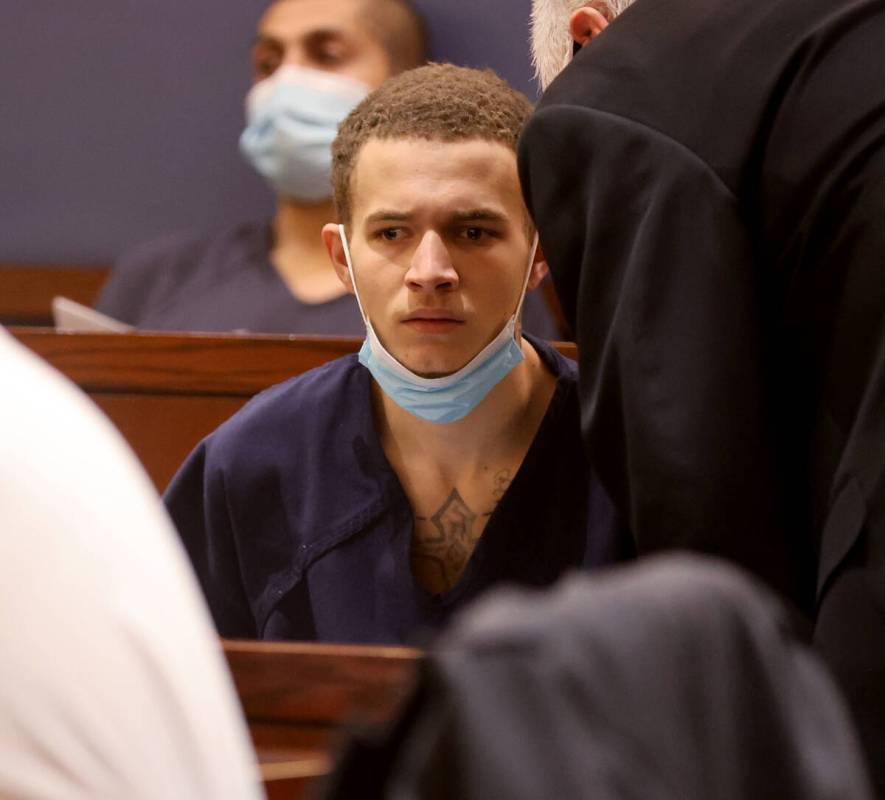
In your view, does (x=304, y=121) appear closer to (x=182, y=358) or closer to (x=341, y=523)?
(x=182, y=358)

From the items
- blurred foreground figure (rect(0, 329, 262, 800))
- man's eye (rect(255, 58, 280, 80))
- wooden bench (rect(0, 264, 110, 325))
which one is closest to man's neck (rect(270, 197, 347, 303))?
man's eye (rect(255, 58, 280, 80))

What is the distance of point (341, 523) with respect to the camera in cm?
192

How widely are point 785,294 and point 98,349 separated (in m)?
1.28

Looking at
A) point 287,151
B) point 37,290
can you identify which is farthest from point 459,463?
point 37,290

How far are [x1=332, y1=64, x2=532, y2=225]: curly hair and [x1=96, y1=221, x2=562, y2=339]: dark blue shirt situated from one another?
1.21 meters

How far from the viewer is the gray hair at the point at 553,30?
6.15 ft

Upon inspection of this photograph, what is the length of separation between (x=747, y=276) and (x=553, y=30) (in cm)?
50

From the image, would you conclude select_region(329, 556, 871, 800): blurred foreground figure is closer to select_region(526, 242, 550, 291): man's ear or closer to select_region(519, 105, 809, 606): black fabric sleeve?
select_region(519, 105, 809, 606): black fabric sleeve

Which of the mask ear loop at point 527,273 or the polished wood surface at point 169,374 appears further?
the polished wood surface at point 169,374

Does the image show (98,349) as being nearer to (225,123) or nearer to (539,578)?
(539,578)

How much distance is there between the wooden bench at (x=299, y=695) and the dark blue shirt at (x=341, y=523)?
0.48 m

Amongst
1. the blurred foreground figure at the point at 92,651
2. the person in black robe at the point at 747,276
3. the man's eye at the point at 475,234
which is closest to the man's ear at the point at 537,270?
the man's eye at the point at 475,234

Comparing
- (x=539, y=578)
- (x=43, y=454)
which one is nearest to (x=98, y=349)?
(x=539, y=578)

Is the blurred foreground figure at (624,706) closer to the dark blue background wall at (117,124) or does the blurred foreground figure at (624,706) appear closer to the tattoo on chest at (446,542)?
the tattoo on chest at (446,542)
